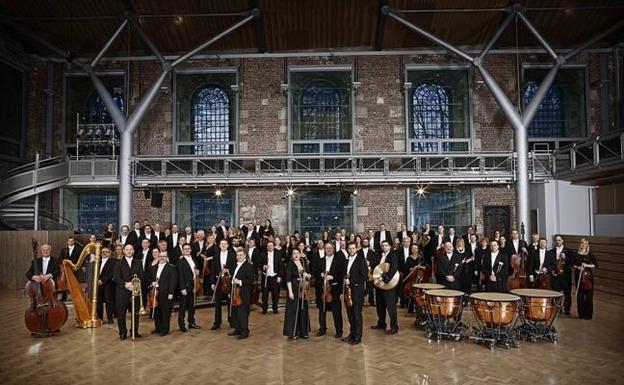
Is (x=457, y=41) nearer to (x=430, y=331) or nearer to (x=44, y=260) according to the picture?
(x=430, y=331)

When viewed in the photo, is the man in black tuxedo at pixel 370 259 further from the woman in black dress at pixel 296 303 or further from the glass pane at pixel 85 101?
the glass pane at pixel 85 101

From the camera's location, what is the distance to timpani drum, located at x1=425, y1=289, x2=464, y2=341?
693 centimetres

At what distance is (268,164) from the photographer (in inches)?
588

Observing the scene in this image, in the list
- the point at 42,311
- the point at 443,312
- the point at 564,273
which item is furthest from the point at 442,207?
the point at 42,311

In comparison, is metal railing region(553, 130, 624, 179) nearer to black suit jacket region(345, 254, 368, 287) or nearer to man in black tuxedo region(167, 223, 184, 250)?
black suit jacket region(345, 254, 368, 287)

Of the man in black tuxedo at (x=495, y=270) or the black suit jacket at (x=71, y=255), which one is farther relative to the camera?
the black suit jacket at (x=71, y=255)

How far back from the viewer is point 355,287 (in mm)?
7246

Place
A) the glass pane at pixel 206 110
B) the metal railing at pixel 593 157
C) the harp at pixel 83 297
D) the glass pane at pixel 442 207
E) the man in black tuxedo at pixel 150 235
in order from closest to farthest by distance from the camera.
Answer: the harp at pixel 83 297
the man in black tuxedo at pixel 150 235
the metal railing at pixel 593 157
the glass pane at pixel 442 207
the glass pane at pixel 206 110

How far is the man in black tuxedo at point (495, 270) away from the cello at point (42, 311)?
746 cm

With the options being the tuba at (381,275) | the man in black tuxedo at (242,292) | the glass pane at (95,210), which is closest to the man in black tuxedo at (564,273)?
the tuba at (381,275)

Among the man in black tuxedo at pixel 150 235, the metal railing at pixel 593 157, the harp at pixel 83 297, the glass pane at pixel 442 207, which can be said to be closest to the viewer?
the harp at pixel 83 297

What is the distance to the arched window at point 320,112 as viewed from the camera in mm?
16453

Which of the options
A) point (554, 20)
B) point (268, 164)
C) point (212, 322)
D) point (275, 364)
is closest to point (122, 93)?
point (268, 164)

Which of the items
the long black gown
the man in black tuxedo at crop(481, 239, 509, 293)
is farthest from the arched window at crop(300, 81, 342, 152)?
the long black gown
